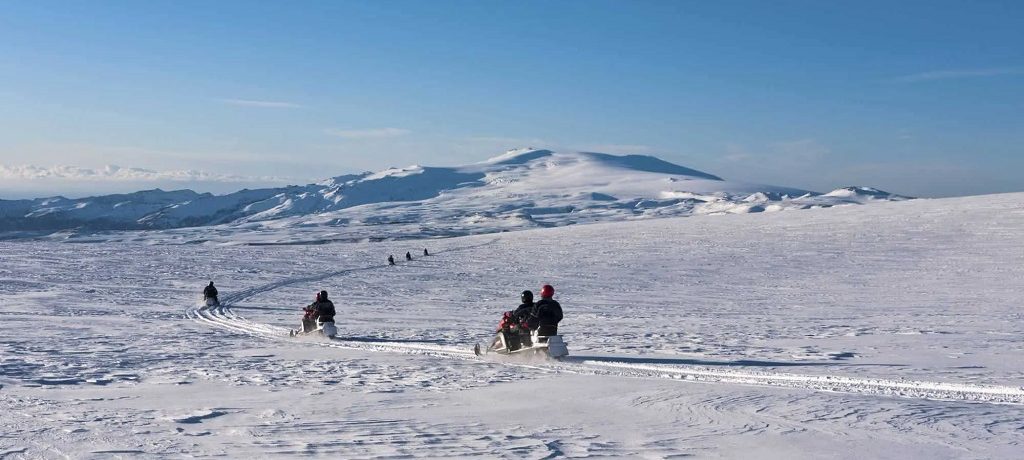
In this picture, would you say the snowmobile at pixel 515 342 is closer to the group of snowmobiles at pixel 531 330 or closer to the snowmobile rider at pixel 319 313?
the group of snowmobiles at pixel 531 330

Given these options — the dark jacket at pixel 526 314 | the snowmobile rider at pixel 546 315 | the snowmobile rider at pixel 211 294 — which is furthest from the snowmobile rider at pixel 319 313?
the snowmobile rider at pixel 211 294

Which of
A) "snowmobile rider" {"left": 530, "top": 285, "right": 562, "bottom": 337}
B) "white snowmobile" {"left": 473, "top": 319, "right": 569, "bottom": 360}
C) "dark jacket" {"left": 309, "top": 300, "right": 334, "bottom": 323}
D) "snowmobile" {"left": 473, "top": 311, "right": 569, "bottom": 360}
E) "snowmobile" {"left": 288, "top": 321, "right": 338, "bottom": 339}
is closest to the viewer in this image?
"white snowmobile" {"left": 473, "top": 319, "right": 569, "bottom": 360}

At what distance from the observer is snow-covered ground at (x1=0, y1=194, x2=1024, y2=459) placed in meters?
8.05

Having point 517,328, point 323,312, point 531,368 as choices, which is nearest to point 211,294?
point 323,312

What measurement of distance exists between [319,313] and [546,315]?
7.13 meters

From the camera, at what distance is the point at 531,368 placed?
14.3 metres

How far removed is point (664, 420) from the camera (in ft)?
29.3

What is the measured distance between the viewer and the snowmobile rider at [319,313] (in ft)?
68.1

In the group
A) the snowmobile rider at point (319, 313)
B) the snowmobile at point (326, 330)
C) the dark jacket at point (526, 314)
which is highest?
the dark jacket at point (526, 314)

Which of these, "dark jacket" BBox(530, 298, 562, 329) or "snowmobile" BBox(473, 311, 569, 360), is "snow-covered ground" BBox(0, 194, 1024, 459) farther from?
"dark jacket" BBox(530, 298, 562, 329)

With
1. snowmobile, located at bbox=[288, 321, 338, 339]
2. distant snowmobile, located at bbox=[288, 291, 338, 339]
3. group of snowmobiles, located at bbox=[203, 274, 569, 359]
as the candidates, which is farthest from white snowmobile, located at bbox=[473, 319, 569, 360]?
distant snowmobile, located at bbox=[288, 291, 338, 339]

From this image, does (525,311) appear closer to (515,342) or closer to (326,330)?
(515,342)

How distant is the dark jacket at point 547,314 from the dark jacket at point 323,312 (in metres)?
6.53

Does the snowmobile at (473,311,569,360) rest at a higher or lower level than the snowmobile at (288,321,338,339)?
higher
